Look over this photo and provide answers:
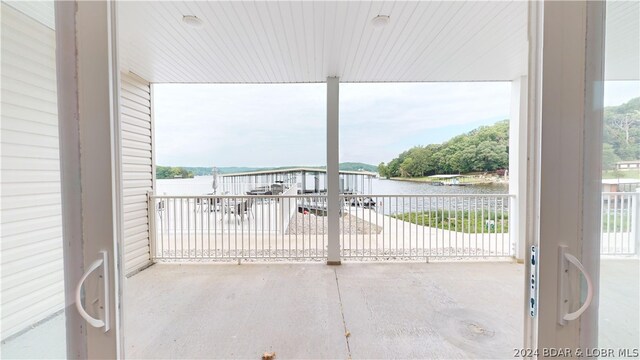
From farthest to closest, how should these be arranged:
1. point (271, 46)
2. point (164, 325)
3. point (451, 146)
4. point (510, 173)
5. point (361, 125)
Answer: point (361, 125), point (451, 146), point (510, 173), point (271, 46), point (164, 325)

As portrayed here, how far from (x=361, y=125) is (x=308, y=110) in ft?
3.59

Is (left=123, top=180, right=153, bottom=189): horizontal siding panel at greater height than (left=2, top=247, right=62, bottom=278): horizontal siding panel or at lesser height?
greater

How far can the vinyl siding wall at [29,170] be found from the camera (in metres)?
0.66

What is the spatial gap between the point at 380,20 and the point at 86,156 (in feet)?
7.26

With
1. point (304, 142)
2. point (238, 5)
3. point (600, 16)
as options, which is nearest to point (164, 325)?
point (238, 5)

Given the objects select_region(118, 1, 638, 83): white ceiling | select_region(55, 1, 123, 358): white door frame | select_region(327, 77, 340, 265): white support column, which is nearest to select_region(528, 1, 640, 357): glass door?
select_region(55, 1, 123, 358): white door frame

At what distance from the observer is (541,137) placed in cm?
64

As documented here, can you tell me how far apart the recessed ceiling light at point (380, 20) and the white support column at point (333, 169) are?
3.97 feet

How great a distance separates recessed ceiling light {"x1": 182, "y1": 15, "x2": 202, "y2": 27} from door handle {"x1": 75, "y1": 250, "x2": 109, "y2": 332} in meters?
2.09

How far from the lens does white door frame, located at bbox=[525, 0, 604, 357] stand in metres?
0.61

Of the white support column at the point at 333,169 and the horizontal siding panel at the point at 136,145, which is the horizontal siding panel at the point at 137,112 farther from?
the white support column at the point at 333,169

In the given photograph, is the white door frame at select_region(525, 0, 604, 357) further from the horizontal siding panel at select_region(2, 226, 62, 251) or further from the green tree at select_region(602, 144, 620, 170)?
the horizontal siding panel at select_region(2, 226, 62, 251)

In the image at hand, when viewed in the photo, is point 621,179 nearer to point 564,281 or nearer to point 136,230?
point 564,281

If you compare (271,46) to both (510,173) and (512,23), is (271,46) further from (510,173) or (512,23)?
(510,173)
